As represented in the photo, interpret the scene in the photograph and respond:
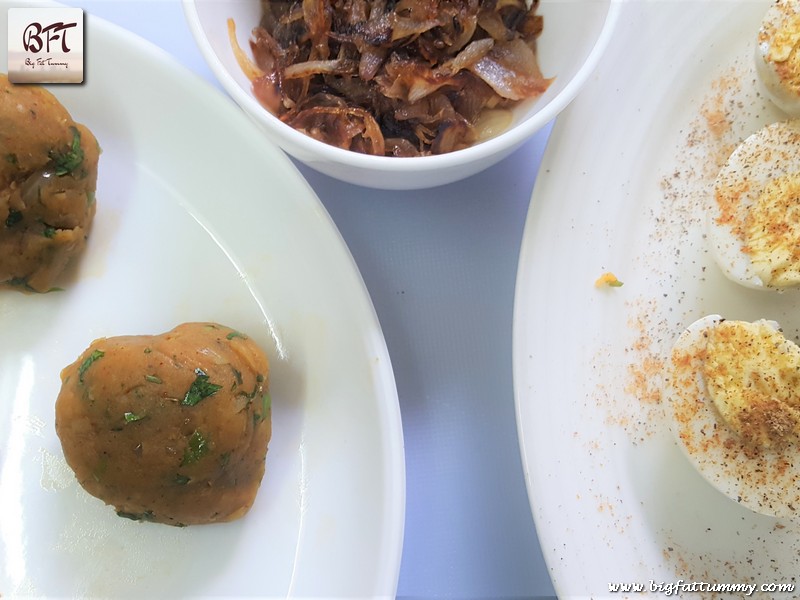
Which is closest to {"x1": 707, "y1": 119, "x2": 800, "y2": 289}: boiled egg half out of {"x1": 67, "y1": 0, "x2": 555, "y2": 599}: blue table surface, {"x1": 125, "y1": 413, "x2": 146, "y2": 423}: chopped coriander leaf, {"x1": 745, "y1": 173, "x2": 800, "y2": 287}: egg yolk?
{"x1": 745, "y1": 173, "x2": 800, "y2": 287}: egg yolk

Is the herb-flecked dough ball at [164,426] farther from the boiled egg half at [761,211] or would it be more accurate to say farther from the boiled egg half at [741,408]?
the boiled egg half at [761,211]

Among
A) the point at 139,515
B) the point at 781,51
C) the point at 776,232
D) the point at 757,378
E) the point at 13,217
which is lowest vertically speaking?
the point at 139,515

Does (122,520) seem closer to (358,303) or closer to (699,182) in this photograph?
(358,303)

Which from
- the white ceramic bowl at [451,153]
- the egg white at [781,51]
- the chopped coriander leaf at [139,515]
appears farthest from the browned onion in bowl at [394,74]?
the chopped coriander leaf at [139,515]

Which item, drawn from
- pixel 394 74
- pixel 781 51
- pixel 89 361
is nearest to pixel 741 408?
pixel 781 51

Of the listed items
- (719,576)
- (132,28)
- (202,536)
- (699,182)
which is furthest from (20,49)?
(719,576)

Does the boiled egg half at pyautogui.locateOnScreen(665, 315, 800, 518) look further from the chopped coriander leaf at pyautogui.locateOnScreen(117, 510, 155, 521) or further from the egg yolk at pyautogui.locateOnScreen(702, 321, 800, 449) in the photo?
the chopped coriander leaf at pyautogui.locateOnScreen(117, 510, 155, 521)

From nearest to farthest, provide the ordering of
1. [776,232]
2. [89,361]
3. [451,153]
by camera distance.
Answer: [451,153]
[89,361]
[776,232]

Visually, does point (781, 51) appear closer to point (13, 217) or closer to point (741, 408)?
point (741, 408)
